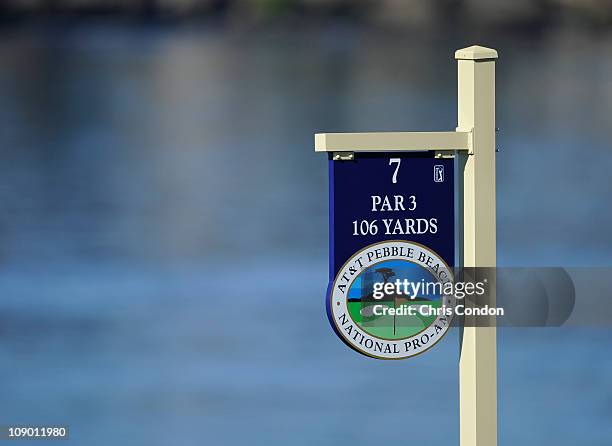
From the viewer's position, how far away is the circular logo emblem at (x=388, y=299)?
118 inches

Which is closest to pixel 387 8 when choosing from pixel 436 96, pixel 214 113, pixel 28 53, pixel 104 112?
pixel 436 96

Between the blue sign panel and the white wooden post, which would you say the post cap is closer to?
the white wooden post

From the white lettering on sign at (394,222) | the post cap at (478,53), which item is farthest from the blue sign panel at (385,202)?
the post cap at (478,53)

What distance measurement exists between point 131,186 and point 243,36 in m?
2.80

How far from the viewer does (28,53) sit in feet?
54.2

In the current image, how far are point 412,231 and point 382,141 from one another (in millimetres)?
216

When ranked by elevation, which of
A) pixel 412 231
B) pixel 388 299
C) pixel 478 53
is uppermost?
pixel 478 53

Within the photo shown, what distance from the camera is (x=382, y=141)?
2965mm

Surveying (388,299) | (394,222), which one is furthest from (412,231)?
(388,299)

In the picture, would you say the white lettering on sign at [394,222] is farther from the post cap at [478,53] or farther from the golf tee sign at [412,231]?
the post cap at [478,53]

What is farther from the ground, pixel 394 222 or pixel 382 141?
Answer: pixel 382 141

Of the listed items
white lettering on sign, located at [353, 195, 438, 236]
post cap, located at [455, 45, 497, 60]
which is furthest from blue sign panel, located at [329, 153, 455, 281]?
post cap, located at [455, 45, 497, 60]

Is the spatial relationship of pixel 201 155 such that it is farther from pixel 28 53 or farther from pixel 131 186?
pixel 28 53

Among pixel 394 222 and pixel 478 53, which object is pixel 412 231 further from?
pixel 478 53
